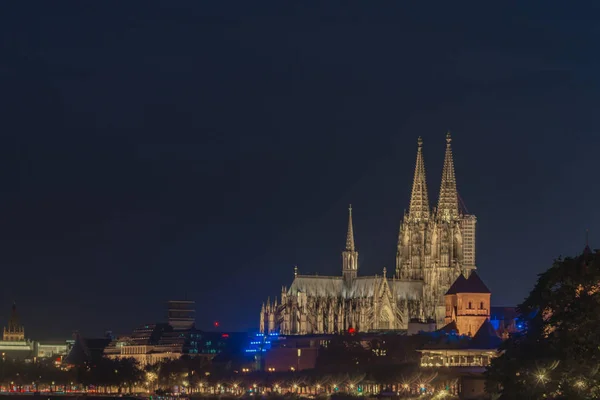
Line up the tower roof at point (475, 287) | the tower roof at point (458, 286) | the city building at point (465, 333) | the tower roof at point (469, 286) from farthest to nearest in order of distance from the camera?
1. the tower roof at point (458, 286)
2. the tower roof at point (469, 286)
3. the tower roof at point (475, 287)
4. the city building at point (465, 333)

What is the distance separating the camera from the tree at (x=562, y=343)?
68.2 meters

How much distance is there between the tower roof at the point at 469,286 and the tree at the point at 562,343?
117 m

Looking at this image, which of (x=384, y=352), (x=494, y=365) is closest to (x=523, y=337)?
(x=494, y=365)

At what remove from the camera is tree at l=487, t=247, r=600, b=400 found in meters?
68.2

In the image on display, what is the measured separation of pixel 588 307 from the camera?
68750mm

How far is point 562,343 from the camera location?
69.5m

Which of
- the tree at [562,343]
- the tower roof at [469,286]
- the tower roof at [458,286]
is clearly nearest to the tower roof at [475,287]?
the tower roof at [469,286]

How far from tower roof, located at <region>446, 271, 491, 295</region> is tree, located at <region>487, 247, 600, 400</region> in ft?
384

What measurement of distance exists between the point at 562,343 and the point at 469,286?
401ft

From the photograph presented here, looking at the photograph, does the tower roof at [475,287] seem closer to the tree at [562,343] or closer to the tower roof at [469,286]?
the tower roof at [469,286]

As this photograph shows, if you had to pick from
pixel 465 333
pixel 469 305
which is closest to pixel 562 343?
pixel 465 333

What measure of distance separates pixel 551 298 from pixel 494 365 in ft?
20.3

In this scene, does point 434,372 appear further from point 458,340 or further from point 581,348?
point 581,348

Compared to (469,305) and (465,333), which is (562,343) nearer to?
(465,333)
